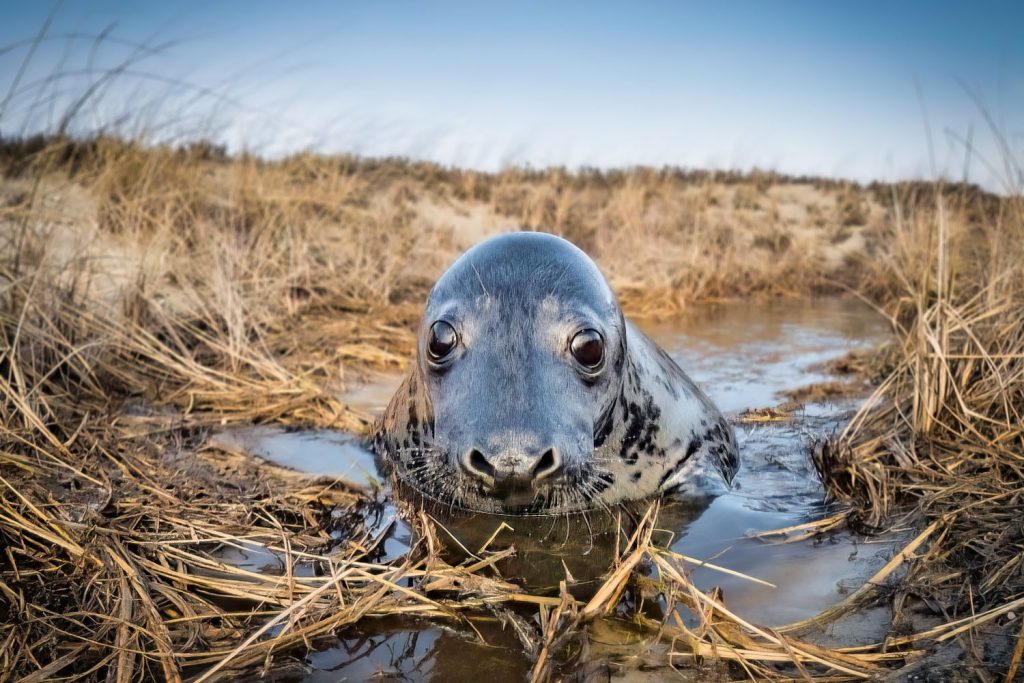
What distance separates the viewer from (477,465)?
229 cm

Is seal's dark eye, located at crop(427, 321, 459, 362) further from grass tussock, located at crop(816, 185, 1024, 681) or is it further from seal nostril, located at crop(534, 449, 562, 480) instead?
grass tussock, located at crop(816, 185, 1024, 681)

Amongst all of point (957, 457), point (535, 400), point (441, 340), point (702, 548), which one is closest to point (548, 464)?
point (535, 400)

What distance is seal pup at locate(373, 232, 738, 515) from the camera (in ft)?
7.82

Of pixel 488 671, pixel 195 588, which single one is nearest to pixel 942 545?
pixel 488 671

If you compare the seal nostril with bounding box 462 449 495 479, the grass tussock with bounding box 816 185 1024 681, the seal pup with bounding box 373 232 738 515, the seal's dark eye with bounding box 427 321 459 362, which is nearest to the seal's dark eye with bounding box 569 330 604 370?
the seal pup with bounding box 373 232 738 515

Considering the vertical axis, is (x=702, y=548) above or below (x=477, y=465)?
below

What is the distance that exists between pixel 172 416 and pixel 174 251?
3363 millimetres

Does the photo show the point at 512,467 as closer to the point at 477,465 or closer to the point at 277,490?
the point at 477,465

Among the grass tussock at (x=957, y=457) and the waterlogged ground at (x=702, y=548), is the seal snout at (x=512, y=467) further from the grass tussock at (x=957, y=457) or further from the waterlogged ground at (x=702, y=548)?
the grass tussock at (x=957, y=457)

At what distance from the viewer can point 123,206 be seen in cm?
779

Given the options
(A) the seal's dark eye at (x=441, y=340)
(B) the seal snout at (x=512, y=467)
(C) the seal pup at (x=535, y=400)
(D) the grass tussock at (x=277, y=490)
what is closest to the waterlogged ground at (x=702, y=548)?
(D) the grass tussock at (x=277, y=490)

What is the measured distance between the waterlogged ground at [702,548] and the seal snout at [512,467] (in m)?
0.33

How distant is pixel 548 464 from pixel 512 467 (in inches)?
5.2

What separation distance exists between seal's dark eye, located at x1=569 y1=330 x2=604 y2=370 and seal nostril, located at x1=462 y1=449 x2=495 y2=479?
1.90ft
